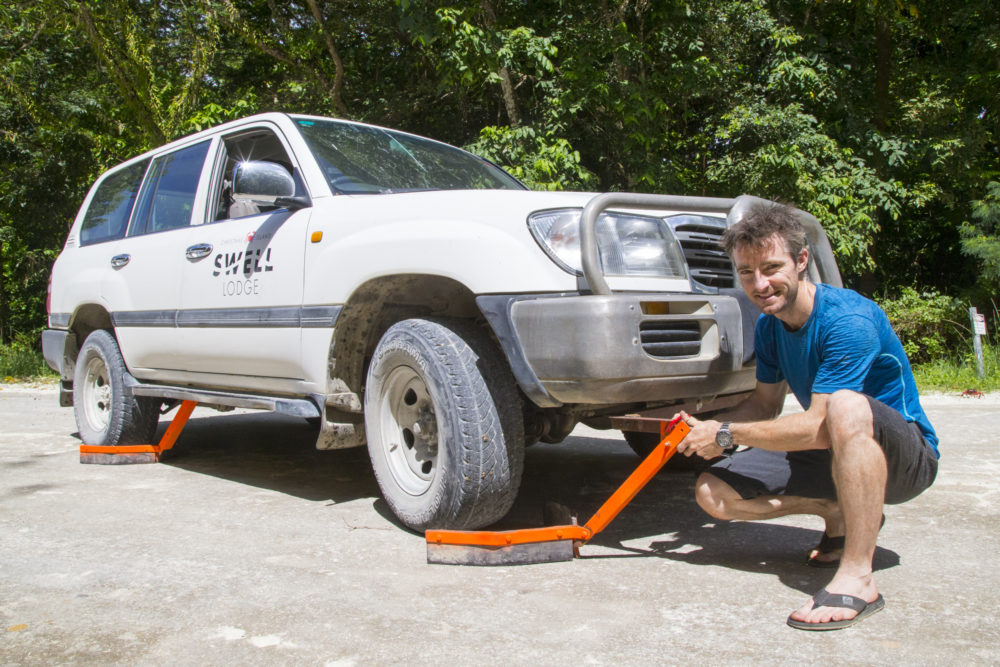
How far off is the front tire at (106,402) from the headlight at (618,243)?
3.44 meters

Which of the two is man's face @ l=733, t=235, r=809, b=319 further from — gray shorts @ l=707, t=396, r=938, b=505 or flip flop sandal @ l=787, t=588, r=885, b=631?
flip flop sandal @ l=787, t=588, r=885, b=631

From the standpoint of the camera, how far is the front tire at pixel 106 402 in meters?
5.15

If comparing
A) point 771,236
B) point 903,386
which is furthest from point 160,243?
point 903,386

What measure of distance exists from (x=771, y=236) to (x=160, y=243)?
348cm

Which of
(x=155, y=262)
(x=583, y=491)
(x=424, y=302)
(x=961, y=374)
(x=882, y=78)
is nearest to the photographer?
(x=424, y=302)

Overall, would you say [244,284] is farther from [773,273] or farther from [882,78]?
[882,78]

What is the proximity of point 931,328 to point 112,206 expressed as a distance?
32.8 ft

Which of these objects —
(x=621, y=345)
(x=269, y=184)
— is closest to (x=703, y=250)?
(x=621, y=345)

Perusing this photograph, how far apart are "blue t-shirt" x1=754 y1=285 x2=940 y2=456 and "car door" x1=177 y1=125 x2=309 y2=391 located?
2.08m

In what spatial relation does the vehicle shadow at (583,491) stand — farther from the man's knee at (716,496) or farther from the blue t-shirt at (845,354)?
the blue t-shirt at (845,354)

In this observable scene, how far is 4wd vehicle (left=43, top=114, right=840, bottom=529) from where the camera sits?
2789mm

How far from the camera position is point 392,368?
3320mm

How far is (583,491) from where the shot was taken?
414 centimetres

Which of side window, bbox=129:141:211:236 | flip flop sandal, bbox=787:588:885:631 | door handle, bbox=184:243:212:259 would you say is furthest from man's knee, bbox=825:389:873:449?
side window, bbox=129:141:211:236
